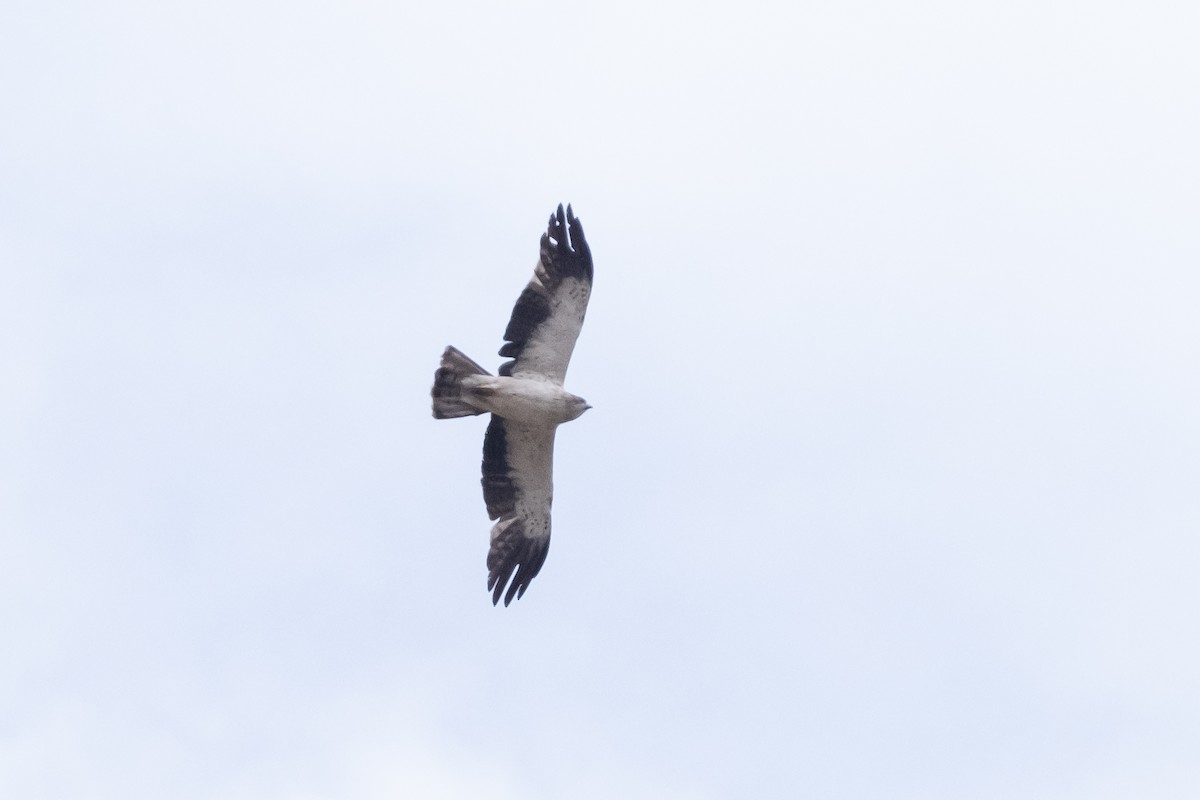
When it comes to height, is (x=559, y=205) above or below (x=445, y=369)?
above

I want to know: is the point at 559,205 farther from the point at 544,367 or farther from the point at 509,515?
the point at 509,515

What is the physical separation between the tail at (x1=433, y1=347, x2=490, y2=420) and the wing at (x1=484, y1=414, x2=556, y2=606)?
700mm

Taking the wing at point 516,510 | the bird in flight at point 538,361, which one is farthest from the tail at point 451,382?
the wing at point 516,510

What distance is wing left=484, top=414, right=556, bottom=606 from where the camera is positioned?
17.9 metres

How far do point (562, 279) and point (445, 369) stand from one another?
4.69 feet

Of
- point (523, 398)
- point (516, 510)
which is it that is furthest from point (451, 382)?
point (516, 510)

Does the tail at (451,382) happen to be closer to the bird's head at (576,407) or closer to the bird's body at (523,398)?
the bird's body at (523,398)

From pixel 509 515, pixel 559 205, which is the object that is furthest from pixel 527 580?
pixel 559 205

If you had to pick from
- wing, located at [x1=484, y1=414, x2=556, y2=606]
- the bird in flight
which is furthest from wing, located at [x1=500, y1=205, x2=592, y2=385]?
wing, located at [x1=484, y1=414, x2=556, y2=606]

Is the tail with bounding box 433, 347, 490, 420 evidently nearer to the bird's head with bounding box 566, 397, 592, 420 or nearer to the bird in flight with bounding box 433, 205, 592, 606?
the bird in flight with bounding box 433, 205, 592, 606

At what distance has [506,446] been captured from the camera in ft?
58.3

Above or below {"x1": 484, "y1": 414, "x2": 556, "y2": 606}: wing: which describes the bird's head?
above

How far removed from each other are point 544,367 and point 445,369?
97 centimetres

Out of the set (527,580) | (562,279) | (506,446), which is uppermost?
(562,279)
